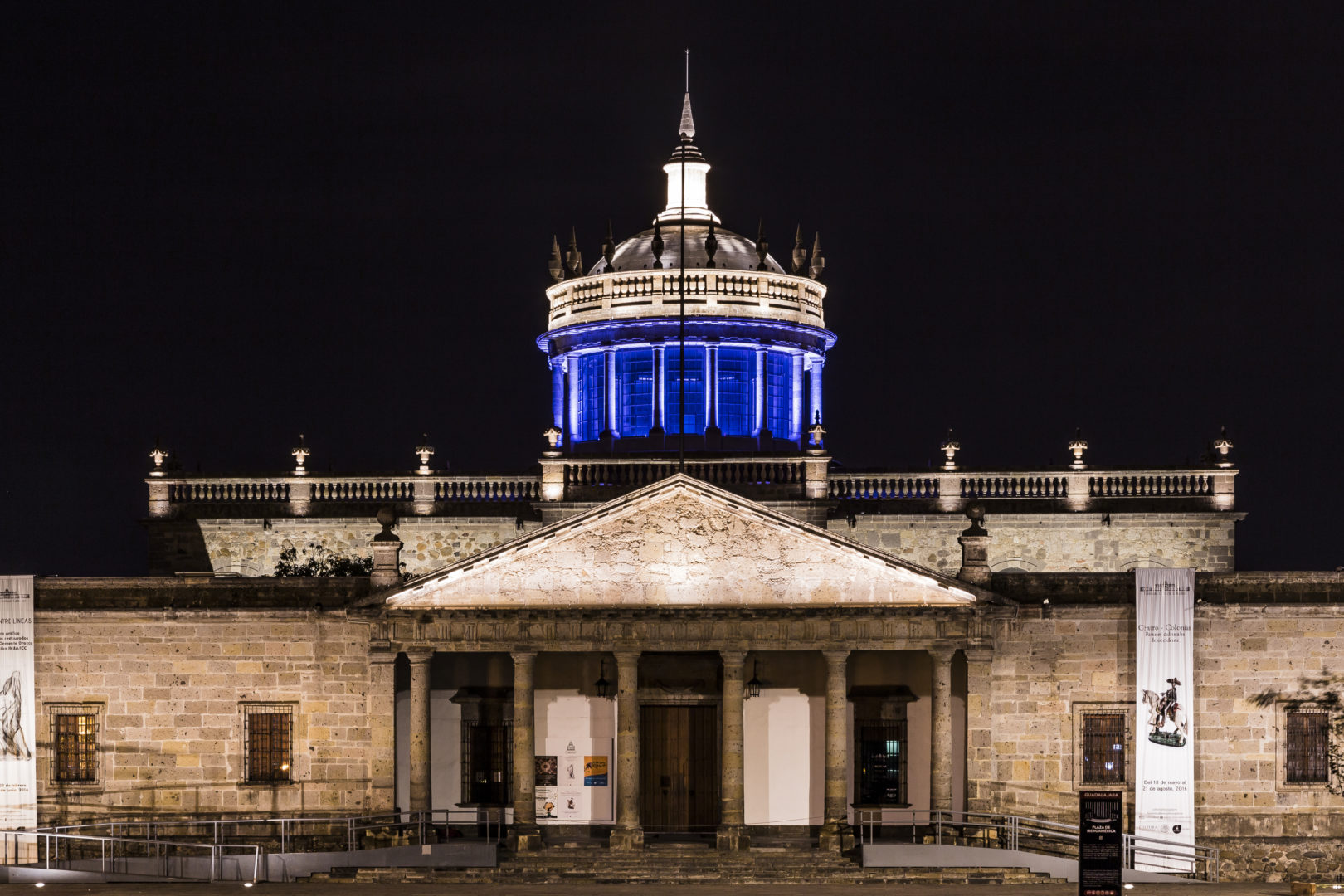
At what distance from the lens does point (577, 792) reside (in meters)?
37.9

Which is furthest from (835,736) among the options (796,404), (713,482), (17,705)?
(17,705)

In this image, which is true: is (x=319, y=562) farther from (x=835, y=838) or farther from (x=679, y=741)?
(x=835, y=838)

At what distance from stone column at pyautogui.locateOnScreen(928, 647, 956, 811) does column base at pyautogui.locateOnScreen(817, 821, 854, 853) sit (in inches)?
63.7

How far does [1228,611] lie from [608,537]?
37.2 ft

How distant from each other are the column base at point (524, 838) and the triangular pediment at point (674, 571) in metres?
3.99

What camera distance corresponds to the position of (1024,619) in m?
36.1

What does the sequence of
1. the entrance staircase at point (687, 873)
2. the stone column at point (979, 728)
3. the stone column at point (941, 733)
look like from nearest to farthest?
the entrance staircase at point (687, 873) < the stone column at point (941, 733) < the stone column at point (979, 728)

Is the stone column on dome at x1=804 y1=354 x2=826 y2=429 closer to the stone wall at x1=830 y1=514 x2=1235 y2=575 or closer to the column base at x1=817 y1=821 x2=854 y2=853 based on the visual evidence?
the stone wall at x1=830 y1=514 x2=1235 y2=575

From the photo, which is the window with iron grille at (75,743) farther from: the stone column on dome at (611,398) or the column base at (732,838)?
the stone column on dome at (611,398)

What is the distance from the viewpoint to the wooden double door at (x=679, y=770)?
37.6 metres

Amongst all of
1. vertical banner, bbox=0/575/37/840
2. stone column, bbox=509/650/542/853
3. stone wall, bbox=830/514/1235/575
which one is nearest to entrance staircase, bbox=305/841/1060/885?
stone column, bbox=509/650/542/853

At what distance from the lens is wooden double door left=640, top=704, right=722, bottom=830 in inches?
1480

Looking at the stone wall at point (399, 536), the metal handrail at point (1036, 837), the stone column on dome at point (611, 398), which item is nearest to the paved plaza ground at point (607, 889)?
the metal handrail at point (1036, 837)

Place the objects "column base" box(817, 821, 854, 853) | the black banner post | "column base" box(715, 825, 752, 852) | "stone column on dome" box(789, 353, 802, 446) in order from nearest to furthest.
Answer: the black banner post, "column base" box(817, 821, 854, 853), "column base" box(715, 825, 752, 852), "stone column on dome" box(789, 353, 802, 446)
